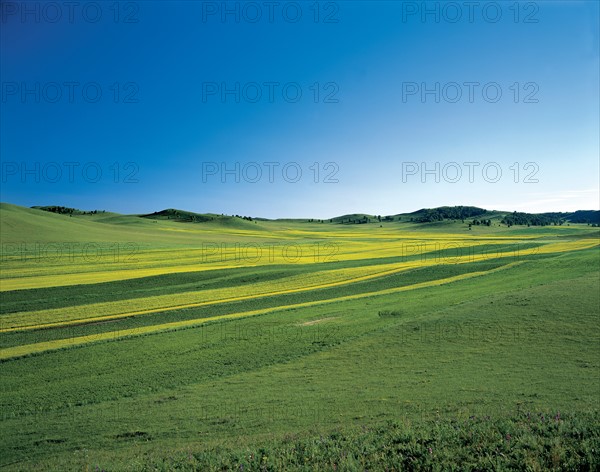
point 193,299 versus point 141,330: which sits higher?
point 193,299

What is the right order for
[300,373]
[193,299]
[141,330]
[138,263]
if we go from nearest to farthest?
[300,373]
[141,330]
[193,299]
[138,263]

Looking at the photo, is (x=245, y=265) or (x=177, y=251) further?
(x=177, y=251)

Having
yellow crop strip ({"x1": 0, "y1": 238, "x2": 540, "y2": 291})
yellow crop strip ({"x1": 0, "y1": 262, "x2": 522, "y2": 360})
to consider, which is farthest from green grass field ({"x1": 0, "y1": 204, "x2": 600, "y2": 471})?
yellow crop strip ({"x1": 0, "y1": 238, "x2": 540, "y2": 291})

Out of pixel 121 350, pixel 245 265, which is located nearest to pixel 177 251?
pixel 245 265

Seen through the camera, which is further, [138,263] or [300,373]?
[138,263]

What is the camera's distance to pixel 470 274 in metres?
47.1

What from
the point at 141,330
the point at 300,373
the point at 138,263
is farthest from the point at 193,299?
the point at 138,263

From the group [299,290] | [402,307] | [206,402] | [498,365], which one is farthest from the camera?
[299,290]

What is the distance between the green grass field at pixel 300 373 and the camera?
368 inches

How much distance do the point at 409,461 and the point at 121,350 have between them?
63.0ft

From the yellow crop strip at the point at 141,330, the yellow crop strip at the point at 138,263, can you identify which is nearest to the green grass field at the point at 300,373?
the yellow crop strip at the point at 141,330

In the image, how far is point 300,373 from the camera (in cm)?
1817

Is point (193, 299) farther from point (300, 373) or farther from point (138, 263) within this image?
point (138, 263)

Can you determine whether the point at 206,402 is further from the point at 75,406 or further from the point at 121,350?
the point at 121,350
